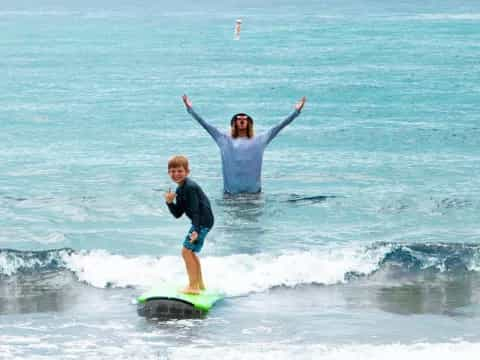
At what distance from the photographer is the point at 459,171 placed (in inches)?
807

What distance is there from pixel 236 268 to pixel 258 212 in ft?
11.6

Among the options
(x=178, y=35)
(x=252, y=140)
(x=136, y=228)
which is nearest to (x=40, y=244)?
(x=136, y=228)

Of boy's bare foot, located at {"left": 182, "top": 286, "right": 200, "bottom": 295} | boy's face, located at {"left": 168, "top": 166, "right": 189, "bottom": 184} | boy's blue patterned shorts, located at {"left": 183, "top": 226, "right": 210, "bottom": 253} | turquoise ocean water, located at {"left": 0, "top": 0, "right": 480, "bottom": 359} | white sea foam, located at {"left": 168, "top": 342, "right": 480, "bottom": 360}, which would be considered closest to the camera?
white sea foam, located at {"left": 168, "top": 342, "right": 480, "bottom": 360}

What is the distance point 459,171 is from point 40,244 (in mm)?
8560

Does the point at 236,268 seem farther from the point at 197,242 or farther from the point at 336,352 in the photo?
the point at 336,352

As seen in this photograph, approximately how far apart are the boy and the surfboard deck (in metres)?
0.18

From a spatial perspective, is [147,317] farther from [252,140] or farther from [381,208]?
[381,208]

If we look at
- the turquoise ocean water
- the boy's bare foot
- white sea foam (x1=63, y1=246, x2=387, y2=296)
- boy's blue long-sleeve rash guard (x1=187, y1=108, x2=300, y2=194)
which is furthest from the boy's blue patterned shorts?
boy's blue long-sleeve rash guard (x1=187, y1=108, x2=300, y2=194)

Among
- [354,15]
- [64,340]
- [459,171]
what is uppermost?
[354,15]

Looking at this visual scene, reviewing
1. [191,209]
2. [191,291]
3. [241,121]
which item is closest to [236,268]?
[191,291]

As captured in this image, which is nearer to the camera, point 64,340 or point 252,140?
point 64,340

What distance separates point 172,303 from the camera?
424 inches

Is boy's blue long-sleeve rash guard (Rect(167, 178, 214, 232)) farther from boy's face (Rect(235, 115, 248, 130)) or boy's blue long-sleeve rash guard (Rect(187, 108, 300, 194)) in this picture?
boy's face (Rect(235, 115, 248, 130))

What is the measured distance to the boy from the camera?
35.1 ft
